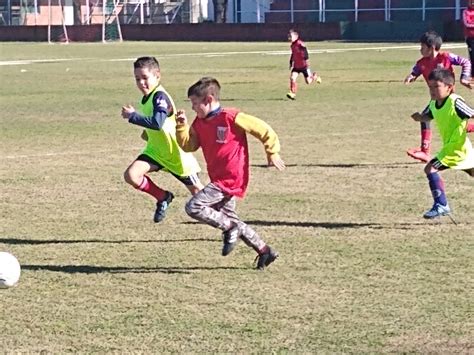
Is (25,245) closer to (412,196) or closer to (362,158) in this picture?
(412,196)

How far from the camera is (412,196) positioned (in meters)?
11.9

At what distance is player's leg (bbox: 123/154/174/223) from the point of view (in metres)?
10.2

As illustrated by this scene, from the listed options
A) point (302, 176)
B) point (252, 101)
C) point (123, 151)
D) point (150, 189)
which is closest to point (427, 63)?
point (302, 176)

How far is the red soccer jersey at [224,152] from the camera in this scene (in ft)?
27.9

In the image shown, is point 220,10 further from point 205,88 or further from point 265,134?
point 265,134

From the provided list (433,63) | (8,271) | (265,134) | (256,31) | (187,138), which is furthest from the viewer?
(256,31)

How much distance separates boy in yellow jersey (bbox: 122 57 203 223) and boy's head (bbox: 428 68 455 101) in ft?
7.32

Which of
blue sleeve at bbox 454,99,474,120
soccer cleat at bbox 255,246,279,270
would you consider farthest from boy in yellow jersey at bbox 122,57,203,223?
blue sleeve at bbox 454,99,474,120

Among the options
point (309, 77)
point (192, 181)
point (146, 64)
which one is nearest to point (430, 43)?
point (192, 181)

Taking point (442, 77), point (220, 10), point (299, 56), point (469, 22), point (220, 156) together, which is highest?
point (220, 10)

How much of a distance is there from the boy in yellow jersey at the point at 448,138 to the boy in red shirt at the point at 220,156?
89.5 inches

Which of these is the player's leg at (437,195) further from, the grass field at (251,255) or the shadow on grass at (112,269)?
the shadow on grass at (112,269)

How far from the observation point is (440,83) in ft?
33.6

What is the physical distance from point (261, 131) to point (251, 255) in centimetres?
128
